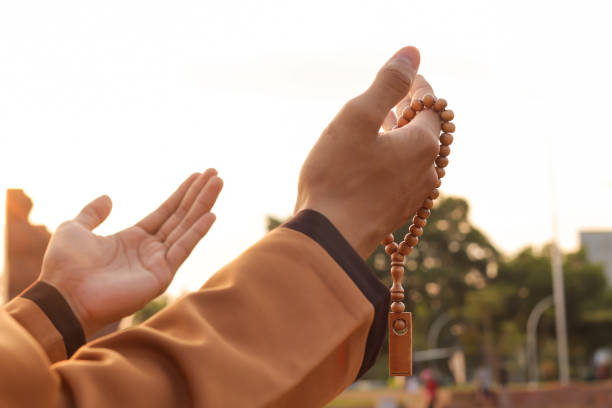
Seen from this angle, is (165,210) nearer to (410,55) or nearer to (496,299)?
(410,55)

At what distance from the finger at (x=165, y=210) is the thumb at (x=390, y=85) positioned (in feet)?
2.97

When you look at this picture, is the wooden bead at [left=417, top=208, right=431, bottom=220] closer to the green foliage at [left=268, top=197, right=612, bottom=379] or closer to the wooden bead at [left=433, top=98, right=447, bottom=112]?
the wooden bead at [left=433, top=98, right=447, bottom=112]

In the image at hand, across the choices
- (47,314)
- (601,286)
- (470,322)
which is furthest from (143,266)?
(601,286)

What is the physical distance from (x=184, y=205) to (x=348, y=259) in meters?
1.08

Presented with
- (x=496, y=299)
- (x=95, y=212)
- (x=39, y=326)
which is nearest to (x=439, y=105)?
(x=39, y=326)

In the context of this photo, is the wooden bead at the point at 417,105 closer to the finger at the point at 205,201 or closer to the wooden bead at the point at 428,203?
the wooden bead at the point at 428,203

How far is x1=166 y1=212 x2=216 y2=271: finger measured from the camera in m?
2.06

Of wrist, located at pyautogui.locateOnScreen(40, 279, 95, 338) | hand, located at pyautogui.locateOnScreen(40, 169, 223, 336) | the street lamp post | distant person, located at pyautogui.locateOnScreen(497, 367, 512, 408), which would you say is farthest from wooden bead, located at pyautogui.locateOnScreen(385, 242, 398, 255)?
the street lamp post

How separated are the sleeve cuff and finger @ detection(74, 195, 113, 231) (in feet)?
4.34

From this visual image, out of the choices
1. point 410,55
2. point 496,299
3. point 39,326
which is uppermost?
point 410,55

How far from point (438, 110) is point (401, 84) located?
160 mm

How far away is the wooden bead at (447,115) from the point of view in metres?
1.44

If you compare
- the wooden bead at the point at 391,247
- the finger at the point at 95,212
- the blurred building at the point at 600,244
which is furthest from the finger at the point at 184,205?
the blurred building at the point at 600,244

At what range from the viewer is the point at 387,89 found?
1290mm
